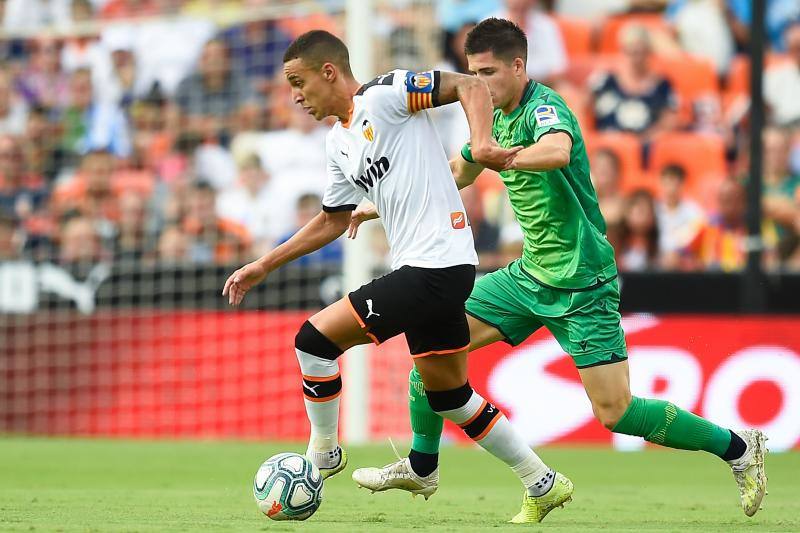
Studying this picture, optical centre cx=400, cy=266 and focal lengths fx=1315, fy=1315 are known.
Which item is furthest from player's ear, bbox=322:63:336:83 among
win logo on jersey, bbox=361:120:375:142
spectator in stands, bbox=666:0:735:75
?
spectator in stands, bbox=666:0:735:75

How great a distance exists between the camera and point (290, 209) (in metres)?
13.0

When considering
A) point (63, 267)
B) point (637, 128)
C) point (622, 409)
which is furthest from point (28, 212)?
point (622, 409)

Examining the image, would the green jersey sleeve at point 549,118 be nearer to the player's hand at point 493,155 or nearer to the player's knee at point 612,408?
the player's hand at point 493,155

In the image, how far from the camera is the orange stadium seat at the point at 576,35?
14727mm

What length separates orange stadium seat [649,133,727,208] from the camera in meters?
13.4

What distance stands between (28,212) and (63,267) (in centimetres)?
176

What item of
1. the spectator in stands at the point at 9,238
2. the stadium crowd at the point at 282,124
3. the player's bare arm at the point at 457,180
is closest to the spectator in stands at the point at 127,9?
the stadium crowd at the point at 282,124

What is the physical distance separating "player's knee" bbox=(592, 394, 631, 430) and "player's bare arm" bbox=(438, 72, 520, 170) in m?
1.45

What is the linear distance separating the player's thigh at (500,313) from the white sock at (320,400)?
0.87 m

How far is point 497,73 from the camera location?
6.16 m

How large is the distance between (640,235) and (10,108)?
23.0 feet

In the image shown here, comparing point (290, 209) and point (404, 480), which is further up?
point (290, 209)

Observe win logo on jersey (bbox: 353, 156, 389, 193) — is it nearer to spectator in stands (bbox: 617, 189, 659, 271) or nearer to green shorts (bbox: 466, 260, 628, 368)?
green shorts (bbox: 466, 260, 628, 368)

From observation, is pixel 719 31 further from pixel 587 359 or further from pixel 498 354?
pixel 587 359
